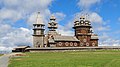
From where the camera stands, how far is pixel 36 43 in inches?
3799

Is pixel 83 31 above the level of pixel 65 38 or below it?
above

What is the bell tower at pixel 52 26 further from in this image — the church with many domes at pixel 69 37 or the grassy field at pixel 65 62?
the grassy field at pixel 65 62

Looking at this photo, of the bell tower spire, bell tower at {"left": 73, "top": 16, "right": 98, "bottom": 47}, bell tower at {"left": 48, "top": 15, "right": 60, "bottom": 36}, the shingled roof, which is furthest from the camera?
the bell tower spire

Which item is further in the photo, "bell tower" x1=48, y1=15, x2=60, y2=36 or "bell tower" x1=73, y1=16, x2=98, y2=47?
"bell tower" x1=48, y1=15, x2=60, y2=36

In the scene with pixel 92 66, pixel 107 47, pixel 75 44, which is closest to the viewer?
pixel 92 66

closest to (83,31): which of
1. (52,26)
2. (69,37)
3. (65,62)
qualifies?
(69,37)

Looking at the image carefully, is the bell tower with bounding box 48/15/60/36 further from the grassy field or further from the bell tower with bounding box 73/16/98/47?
the grassy field

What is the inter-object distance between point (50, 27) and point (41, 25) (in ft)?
15.0

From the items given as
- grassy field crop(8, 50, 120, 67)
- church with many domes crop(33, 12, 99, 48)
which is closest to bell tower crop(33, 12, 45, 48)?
church with many domes crop(33, 12, 99, 48)

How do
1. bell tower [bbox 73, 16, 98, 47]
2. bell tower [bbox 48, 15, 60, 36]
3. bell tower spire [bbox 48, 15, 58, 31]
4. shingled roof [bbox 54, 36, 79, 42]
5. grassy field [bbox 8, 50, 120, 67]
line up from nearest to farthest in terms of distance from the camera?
1. grassy field [bbox 8, 50, 120, 67]
2. shingled roof [bbox 54, 36, 79, 42]
3. bell tower [bbox 73, 16, 98, 47]
4. bell tower [bbox 48, 15, 60, 36]
5. bell tower spire [bbox 48, 15, 58, 31]

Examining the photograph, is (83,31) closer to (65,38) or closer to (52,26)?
(65,38)

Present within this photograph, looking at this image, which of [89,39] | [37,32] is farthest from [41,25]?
[89,39]

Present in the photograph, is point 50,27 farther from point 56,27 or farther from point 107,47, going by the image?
point 107,47

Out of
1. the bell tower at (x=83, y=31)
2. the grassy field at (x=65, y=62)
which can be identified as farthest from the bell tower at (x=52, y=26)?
the grassy field at (x=65, y=62)
